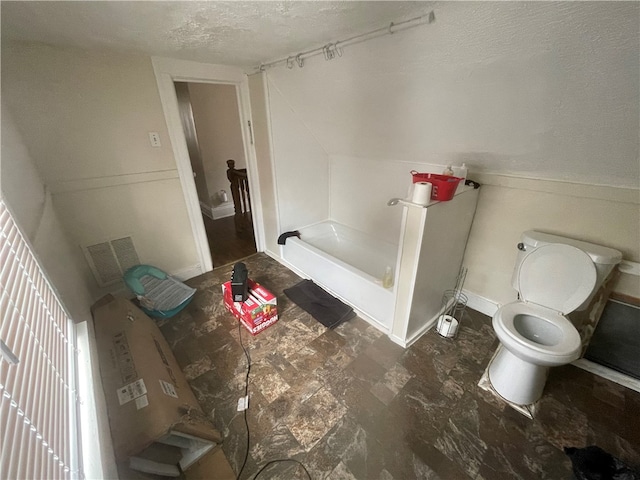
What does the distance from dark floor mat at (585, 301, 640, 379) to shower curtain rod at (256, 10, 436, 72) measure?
1839 millimetres

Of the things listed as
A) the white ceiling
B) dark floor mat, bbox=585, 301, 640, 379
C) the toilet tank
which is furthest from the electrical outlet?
dark floor mat, bbox=585, 301, 640, 379

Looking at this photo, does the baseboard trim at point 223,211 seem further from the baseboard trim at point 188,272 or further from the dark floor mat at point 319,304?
the dark floor mat at point 319,304

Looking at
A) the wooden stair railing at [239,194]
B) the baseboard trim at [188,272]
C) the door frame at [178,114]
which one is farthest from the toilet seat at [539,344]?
the wooden stair railing at [239,194]

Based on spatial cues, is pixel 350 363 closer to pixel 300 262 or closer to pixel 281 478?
pixel 281 478

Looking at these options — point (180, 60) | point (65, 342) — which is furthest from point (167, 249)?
point (180, 60)

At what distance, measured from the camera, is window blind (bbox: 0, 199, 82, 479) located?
53cm

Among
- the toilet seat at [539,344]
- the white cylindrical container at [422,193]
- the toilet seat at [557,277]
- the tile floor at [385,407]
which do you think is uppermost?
the white cylindrical container at [422,193]

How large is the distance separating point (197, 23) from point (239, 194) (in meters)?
2.67

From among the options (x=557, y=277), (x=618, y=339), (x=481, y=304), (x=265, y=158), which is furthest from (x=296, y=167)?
(x=618, y=339)

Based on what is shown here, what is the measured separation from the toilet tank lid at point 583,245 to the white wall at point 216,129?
10.4 feet

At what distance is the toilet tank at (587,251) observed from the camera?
135 cm

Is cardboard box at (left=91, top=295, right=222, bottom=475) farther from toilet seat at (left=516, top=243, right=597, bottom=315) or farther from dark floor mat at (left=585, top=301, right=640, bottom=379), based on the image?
dark floor mat at (left=585, top=301, right=640, bottom=379)

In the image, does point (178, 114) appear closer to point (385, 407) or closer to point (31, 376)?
point (31, 376)

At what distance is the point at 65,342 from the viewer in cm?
105
